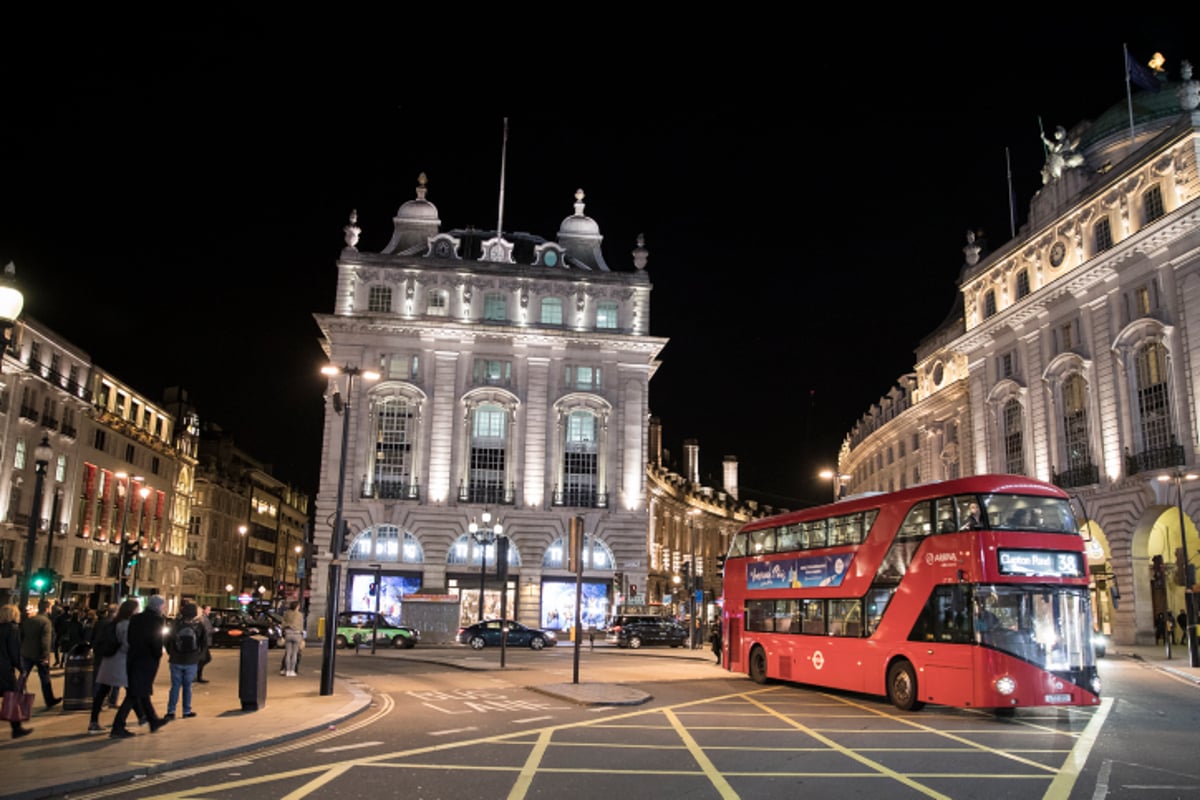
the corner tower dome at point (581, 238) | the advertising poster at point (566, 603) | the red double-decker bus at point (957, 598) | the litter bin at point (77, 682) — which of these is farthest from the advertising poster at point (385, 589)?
the litter bin at point (77, 682)

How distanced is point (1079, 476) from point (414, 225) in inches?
1609

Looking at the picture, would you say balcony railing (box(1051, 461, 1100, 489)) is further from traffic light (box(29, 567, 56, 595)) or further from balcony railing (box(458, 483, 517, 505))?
traffic light (box(29, 567, 56, 595))

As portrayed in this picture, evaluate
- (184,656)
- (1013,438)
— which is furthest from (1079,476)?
(184,656)

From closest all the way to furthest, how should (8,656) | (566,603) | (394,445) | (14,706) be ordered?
(14,706), (8,656), (566,603), (394,445)

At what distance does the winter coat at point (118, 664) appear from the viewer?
532 inches

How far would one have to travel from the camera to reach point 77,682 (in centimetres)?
1572

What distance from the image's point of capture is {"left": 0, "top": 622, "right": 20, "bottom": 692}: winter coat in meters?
12.9

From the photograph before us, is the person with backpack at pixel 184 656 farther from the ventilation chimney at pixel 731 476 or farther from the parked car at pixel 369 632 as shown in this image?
the ventilation chimney at pixel 731 476

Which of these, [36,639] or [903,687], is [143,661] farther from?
[903,687]

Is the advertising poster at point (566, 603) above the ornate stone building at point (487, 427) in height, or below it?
below

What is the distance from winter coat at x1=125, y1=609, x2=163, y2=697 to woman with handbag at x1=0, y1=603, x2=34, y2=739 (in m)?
1.43

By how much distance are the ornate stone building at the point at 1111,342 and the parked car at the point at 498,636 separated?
902 inches

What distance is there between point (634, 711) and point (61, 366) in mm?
55168

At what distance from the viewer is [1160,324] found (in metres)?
40.2
